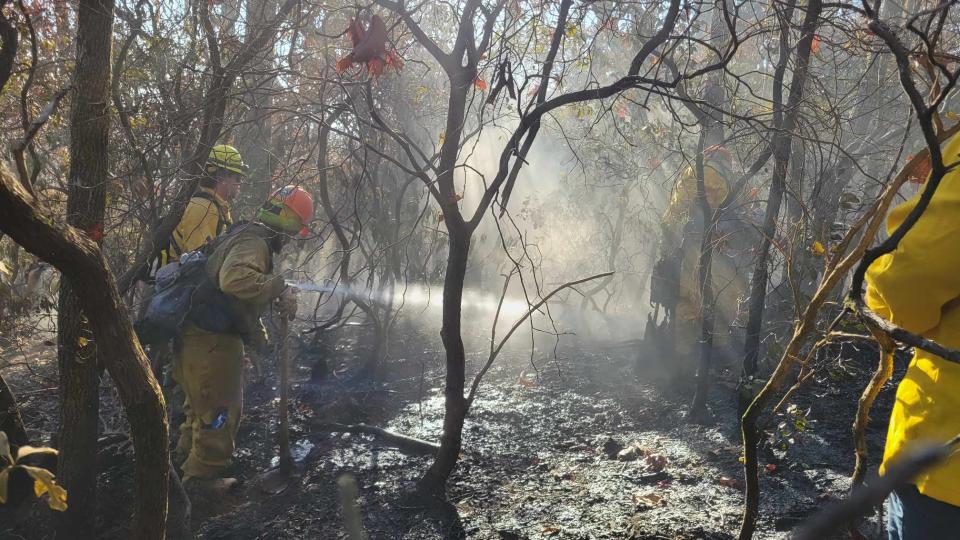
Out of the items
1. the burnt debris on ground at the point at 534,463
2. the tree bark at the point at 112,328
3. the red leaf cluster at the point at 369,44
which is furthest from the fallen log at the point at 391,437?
the red leaf cluster at the point at 369,44

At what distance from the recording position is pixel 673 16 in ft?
9.99

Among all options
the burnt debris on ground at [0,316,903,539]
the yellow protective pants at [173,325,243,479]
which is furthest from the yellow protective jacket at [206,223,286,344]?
the burnt debris on ground at [0,316,903,539]

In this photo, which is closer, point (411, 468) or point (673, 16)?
point (673, 16)

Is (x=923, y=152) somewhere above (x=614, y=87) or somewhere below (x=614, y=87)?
below

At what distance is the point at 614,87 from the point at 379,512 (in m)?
2.78

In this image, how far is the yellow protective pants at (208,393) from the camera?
4.25 m

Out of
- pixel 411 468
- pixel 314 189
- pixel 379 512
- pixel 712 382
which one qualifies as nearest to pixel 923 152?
pixel 379 512

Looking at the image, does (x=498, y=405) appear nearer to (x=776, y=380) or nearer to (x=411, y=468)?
(x=411, y=468)

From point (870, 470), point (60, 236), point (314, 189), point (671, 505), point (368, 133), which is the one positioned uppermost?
point (368, 133)

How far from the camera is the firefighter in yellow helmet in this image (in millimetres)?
A: 4516

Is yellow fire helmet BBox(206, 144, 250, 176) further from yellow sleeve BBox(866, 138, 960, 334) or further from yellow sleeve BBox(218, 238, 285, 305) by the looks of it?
yellow sleeve BBox(866, 138, 960, 334)

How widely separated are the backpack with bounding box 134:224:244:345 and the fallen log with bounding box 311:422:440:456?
4.63ft

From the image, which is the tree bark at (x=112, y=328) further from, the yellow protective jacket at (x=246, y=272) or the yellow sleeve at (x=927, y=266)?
the yellow sleeve at (x=927, y=266)

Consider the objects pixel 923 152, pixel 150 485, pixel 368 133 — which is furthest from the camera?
pixel 368 133
